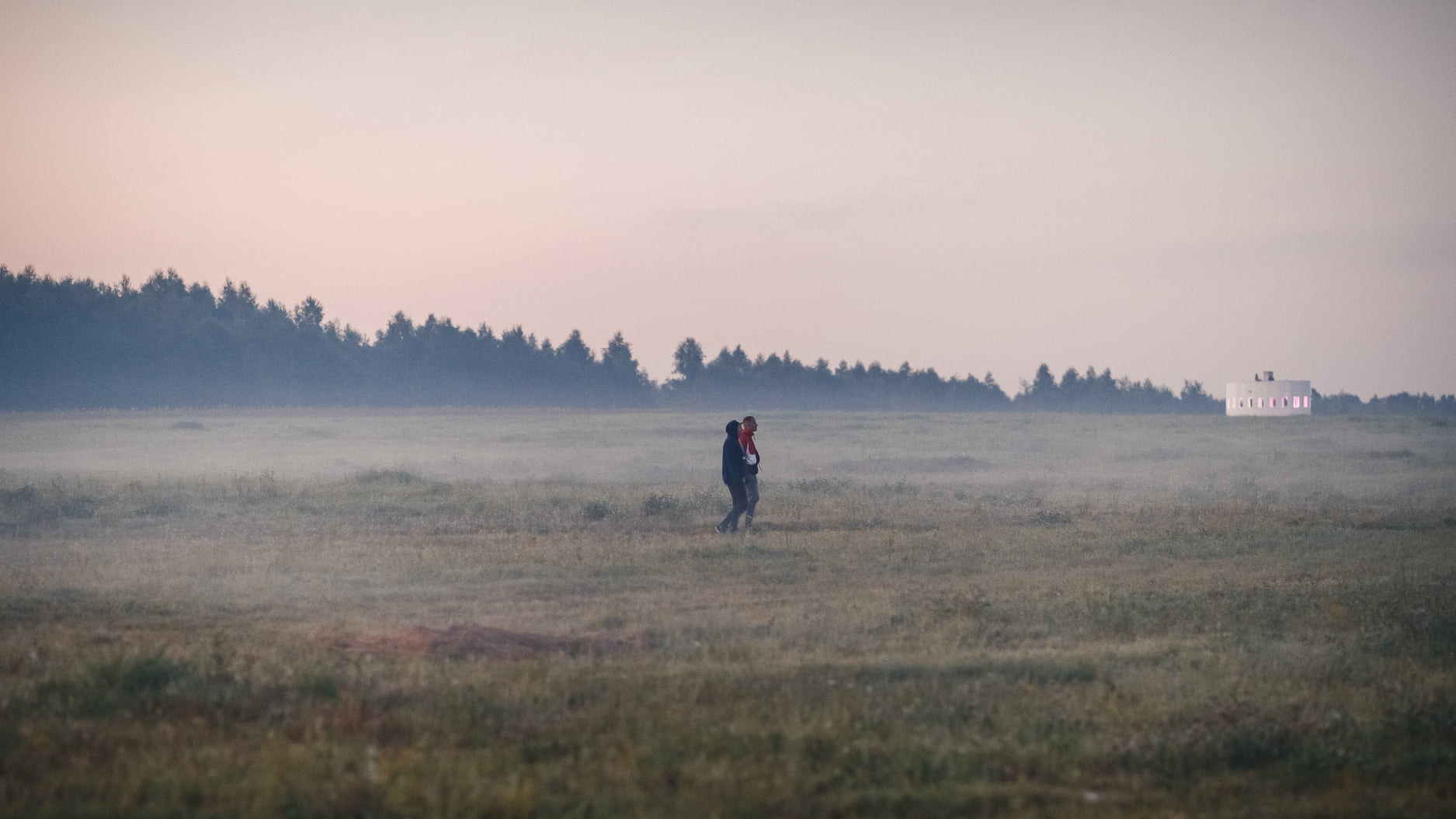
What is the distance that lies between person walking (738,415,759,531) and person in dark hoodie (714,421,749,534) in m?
0.07

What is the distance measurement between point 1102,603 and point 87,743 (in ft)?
38.2

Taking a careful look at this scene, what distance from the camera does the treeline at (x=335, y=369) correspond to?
2940 inches

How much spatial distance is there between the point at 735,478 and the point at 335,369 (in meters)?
76.2

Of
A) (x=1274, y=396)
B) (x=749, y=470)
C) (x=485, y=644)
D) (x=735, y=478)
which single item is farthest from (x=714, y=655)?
(x=1274, y=396)

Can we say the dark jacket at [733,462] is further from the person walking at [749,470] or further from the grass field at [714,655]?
the grass field at [714,655]

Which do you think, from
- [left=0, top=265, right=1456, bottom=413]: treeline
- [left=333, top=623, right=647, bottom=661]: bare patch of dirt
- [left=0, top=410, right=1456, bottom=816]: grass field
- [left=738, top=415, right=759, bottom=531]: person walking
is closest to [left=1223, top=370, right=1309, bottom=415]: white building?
[left=0, top=265, right=1456, bottom=413]: treeline

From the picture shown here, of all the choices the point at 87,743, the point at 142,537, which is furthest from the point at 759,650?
the point at 142,537

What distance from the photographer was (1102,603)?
15.1 meters

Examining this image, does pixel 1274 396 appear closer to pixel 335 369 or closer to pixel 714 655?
pixel 335 369

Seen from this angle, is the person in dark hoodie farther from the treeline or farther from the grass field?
the treeline

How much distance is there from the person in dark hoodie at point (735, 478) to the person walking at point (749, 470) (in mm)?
71

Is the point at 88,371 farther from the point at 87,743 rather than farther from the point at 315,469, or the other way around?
the point at 87,743

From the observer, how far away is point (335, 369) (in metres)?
92.1

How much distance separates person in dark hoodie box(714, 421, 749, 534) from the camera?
896 inches
